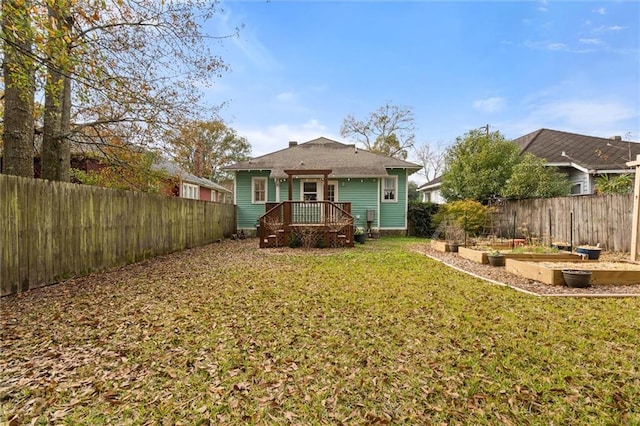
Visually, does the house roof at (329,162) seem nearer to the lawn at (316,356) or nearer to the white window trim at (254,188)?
the white window trim at (254,188)

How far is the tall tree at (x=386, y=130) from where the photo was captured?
28.1 m

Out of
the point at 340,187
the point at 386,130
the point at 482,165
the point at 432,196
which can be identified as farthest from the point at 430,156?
the point at 340,187

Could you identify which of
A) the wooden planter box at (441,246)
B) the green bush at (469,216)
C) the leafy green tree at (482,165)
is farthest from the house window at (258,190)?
the leafy green tree at (482,165)

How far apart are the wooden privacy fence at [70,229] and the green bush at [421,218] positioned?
11397 mm

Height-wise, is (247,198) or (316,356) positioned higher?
(247,198)

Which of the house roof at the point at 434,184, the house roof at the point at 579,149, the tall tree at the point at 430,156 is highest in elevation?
the tall tree at the point at 430,156

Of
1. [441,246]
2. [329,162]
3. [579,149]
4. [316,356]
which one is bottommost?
[316,356]

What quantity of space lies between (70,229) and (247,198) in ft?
33.7

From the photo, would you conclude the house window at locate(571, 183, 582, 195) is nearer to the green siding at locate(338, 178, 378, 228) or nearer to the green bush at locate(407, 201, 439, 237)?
the green bush at locate(407, 201, 439, 237)

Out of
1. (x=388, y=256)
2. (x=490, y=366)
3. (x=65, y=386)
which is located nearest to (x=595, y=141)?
(x=388, y=256)

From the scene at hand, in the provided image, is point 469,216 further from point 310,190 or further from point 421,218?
point 310,190

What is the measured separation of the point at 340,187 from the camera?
50.0ft

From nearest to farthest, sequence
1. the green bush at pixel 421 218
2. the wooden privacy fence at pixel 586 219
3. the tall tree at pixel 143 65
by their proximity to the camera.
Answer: the tall tree at pixel 143 65
the wooden privacy fence at pixel 586 219
the green bush at pixel 421 218

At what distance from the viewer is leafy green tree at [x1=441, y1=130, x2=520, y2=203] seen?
543 inches
